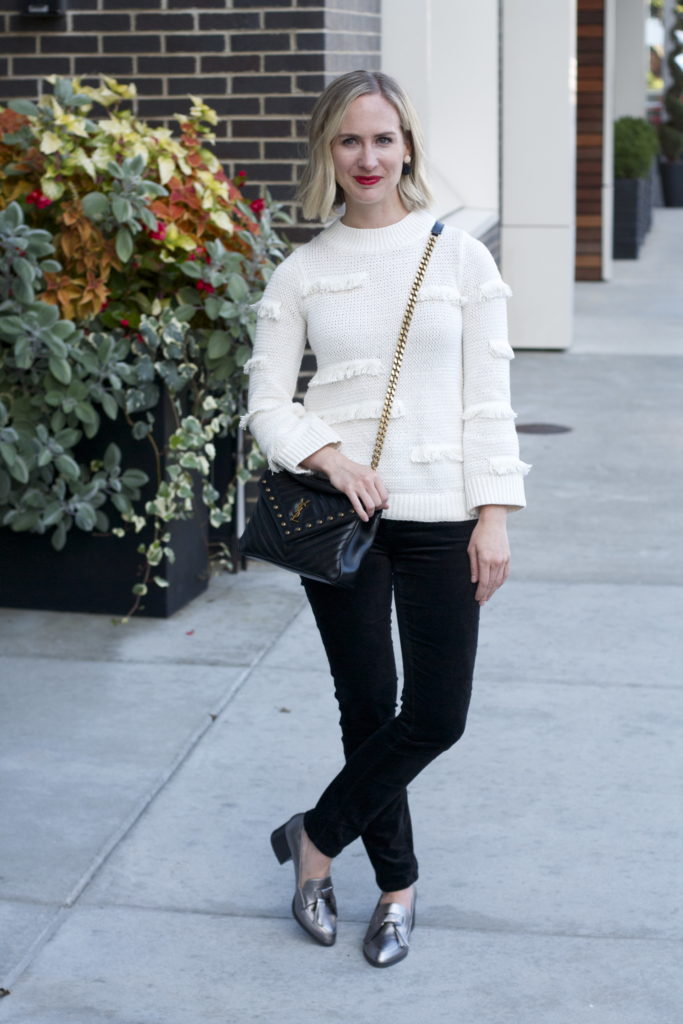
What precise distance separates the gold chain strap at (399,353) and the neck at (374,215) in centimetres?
10

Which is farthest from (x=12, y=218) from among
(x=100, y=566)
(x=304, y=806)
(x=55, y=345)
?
(x=304, y=806)

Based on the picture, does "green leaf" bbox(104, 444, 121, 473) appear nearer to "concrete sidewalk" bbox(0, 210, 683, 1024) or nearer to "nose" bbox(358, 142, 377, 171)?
"concrete sidewalk" bbox(0, 210, 683, 1024)

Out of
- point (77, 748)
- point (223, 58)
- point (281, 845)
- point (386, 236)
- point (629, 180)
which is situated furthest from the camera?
point (629, 180)

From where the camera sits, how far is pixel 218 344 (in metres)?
5.31

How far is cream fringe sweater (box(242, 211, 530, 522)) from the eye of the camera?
2910 millimetres

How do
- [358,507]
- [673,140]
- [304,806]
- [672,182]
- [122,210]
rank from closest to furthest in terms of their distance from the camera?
[358,507], [304,806], [122,210], [673,140], [672,182]

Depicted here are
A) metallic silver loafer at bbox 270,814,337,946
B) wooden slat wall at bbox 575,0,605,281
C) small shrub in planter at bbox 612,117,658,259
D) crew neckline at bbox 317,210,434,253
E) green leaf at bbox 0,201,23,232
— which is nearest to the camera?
crew neckline at bbox 317,210,434,253

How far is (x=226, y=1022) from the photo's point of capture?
9.78ft

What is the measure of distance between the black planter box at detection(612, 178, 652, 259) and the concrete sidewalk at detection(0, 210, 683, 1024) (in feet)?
39.8

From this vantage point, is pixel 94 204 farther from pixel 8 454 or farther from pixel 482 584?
pixel 482 584

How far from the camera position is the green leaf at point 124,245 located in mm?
5164

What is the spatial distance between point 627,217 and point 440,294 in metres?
16.0

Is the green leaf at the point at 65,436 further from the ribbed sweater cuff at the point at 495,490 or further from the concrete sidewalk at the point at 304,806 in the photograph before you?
the ribbed sweater cuff at the point at 495,490

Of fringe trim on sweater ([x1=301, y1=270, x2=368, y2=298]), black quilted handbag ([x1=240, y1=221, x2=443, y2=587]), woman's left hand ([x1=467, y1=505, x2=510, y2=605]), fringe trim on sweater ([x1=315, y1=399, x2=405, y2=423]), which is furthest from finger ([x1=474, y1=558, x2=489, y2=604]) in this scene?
fringe trim on sweater ([x1=301, y1=270, x2=368, y2=298])
